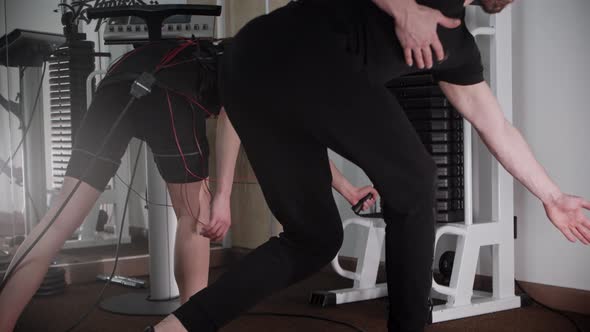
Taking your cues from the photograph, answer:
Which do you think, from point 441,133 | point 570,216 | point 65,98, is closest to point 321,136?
point 570,216

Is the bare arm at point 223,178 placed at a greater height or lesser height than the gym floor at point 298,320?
greater

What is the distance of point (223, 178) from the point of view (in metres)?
1.52

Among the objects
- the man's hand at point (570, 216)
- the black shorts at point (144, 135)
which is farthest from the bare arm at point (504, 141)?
the black shorts at point (144, 135)

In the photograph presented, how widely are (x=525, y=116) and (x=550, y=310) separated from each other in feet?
2.14

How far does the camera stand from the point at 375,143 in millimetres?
1072

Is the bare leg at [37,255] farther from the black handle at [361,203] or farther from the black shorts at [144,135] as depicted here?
the black handle at [361,203]

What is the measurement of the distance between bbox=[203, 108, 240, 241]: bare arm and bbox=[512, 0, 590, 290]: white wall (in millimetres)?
1186

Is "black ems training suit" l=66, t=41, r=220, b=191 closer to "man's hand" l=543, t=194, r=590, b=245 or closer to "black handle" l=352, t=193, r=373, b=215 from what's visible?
"black handle" l=352, t=193, r=373, b=215

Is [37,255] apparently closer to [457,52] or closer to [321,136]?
[321,136]

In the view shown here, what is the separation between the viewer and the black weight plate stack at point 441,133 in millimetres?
2268

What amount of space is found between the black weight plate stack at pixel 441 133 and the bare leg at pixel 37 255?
1167 mm

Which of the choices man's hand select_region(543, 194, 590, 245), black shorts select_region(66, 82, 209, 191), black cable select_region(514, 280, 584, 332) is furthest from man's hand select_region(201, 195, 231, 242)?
black cable select_region(514, 280, 584, 332)

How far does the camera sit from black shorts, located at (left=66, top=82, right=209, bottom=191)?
5.24 feet

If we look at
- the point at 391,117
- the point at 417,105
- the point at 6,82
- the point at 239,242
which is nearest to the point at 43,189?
the point at 6,82
